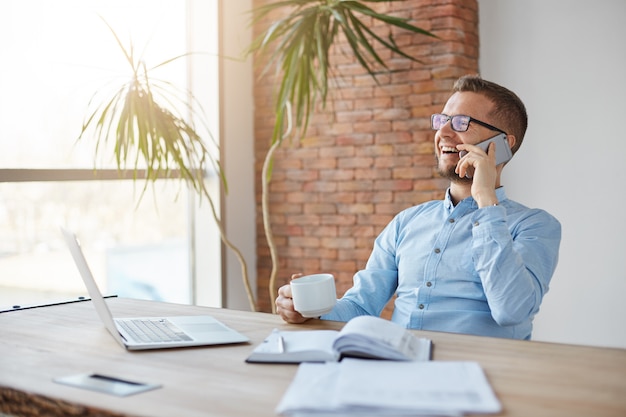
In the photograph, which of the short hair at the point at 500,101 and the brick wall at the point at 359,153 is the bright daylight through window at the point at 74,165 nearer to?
the brick wall at the point at 359,153

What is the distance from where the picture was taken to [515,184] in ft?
13.8

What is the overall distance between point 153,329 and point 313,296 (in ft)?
1.38

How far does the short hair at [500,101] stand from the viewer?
2.38 metres

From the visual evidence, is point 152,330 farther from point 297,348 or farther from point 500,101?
point 500,101

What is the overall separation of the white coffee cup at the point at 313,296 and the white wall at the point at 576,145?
2577 millimetres

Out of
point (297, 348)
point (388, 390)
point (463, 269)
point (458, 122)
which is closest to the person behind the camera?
point (388, 390)

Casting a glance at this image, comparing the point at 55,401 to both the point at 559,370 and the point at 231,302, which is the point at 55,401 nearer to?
the point at 559,370

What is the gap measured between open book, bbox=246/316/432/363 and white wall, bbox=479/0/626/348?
104 inches

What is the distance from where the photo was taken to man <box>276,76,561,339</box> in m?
1.97

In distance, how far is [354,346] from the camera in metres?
1.47

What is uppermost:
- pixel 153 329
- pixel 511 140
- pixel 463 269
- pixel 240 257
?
pixel 511 140

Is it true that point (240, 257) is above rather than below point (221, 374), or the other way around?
below

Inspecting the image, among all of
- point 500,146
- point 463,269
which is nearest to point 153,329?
point 463,269

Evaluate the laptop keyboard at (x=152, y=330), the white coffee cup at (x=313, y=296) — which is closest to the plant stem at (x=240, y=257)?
the laptop keyboard at (x=152, y=330)
